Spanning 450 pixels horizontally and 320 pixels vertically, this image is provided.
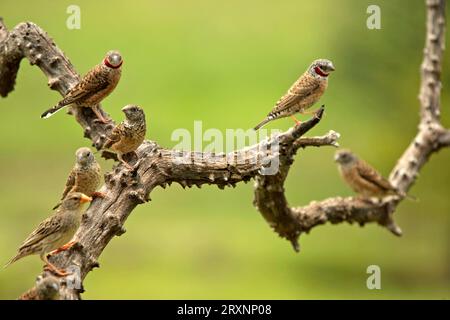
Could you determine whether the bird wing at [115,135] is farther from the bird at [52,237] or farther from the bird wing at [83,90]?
the bird at [52,237]

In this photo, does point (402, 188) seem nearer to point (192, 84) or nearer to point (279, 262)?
point (279, 262)

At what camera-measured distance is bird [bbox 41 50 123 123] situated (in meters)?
6.48

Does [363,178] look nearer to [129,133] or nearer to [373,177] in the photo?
[373,177]

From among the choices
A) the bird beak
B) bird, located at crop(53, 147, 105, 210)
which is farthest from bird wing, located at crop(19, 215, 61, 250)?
bird, located at crop(53, 147, 105, 210)

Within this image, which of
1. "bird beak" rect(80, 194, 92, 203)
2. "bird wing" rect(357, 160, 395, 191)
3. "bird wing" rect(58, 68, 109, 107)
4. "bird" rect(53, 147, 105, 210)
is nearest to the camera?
"bird beak" rect(80, 194, 92, 203)

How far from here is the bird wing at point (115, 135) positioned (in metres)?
6.02

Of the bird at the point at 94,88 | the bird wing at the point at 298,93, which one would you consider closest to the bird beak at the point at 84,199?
the bird at the point at 94,88

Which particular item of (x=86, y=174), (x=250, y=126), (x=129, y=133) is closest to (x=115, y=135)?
(x=129, y=133)

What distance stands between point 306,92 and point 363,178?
6.63 feet

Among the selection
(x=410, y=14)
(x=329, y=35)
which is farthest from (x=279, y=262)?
(x=410, y=14)

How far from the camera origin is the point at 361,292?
40.6ft

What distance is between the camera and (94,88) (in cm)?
651

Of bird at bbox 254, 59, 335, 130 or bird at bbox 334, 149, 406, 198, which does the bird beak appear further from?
bird at bbox 334, 149, 406, 198
